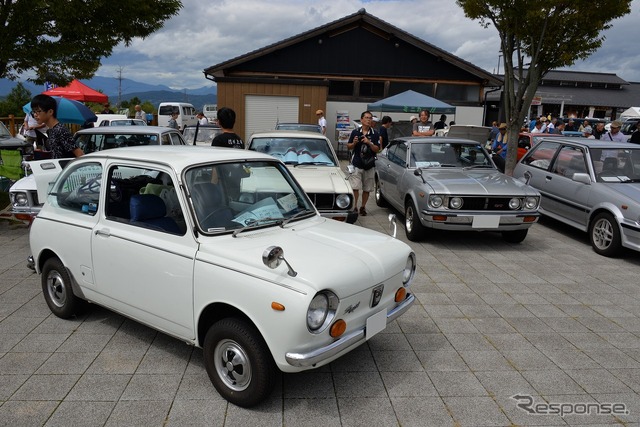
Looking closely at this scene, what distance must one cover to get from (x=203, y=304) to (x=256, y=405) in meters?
0.75

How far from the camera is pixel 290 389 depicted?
130 inches

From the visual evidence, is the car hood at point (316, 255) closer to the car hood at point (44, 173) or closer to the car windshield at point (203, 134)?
the car hood at point (44, 173)

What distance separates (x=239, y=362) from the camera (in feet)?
Answer: 9.90

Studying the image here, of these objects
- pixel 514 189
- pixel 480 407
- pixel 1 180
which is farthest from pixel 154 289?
pixel 1 180

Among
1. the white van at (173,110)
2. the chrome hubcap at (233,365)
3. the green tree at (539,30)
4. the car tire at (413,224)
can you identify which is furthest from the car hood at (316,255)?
the white van at (173,110)

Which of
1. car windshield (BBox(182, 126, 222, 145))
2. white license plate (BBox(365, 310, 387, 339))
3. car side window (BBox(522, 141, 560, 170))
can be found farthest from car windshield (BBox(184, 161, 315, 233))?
car windshield (BBox(182, 126, 222, 145))

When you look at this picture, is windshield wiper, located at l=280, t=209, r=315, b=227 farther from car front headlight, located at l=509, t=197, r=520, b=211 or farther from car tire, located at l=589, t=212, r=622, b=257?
car tire, located at l=589, t=212, r=622, b=257

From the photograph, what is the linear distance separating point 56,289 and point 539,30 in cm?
1137

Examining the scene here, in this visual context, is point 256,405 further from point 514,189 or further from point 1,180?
point 1,180

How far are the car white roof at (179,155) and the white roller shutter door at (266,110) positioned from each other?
51.5ft

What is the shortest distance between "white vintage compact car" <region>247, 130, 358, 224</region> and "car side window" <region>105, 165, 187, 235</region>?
2781 millimetres

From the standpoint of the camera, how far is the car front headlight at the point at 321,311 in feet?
9.04

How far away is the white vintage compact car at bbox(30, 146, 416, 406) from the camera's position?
2803mm

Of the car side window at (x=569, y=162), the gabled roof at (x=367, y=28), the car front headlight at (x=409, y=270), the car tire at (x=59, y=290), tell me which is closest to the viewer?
the car front headlight at (x=409, y=270)
